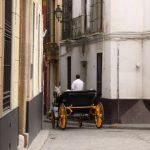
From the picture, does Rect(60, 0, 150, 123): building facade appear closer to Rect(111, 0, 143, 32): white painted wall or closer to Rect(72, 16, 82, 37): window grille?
Rect(111, 0, 143, 32): white painted wall

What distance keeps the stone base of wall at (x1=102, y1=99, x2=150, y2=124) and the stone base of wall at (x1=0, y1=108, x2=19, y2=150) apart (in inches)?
496

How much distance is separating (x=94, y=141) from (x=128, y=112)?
7085 millimetres

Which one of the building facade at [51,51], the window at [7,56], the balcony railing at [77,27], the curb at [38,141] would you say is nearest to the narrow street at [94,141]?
the curb at [38,141]

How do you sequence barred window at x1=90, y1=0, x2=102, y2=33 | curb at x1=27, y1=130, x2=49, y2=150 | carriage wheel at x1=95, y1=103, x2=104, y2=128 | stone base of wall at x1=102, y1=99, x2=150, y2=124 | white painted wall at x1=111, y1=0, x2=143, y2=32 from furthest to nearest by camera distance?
barred window at x1=90, y1=0, x2=102, y2=33
white painted wall at x1=111, y1=0, x2=143, y2=32
stone base of wall at x1=102, y1=99, x2=150, y2=124
carriage wheel at x1=95, y1=103, x2=104, y2=128
curb at x1=27, y1=130, x2=49, y2=150

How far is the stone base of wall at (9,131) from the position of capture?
8.77m

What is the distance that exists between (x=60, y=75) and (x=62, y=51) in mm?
1404

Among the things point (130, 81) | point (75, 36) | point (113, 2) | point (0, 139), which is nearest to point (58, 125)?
point (130, 81)

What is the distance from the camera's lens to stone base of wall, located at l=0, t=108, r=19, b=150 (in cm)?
877

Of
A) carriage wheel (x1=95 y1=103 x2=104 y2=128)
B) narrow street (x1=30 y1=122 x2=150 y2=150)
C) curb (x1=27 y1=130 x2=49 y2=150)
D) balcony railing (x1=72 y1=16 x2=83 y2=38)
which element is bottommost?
narrow street (x1=30 y1=122 x2=150 y2=150)

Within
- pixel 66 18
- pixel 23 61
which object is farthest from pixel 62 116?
pixel 66 18

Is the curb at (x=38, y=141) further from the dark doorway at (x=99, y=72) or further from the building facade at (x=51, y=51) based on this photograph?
the building facade at (x=51, y=51)

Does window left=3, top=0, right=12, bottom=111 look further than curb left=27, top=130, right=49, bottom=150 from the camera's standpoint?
No

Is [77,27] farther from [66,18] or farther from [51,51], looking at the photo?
[51,51]

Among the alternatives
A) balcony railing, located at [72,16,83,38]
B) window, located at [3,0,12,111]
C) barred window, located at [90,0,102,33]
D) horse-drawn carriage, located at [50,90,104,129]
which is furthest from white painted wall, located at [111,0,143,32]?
window, located at [3,0,12,111]
